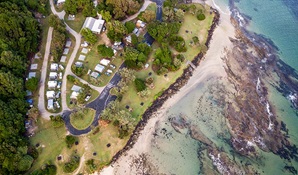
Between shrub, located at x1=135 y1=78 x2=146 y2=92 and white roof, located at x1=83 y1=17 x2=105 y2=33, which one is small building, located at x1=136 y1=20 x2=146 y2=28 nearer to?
white roof, located at x1=83 y1=17 x2=105 y2=33

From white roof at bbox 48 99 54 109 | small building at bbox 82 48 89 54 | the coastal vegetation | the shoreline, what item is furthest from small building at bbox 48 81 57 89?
the shoreline

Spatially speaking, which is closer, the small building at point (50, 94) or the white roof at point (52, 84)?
the small building at point (50, 94)

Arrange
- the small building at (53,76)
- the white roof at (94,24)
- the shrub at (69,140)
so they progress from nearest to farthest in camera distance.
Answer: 1. the shrub at (69,140)
2. the small building at (53,76)
3. the white roof at (94,24)

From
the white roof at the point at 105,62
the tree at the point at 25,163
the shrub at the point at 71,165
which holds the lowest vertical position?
the tree at the point at 25,163

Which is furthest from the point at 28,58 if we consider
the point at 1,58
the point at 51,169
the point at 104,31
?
the point at 51,169

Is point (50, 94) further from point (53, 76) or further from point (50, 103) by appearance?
point (53, 76)

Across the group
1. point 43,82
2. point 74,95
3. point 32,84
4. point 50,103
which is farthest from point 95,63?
point 32,84

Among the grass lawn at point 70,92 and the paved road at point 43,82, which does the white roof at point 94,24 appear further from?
the grass lawn at point 70,92

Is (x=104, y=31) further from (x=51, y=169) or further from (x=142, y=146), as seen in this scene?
(x=51, y=169)

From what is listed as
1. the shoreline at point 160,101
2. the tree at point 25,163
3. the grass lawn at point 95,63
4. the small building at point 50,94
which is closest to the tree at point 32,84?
the small building at point 50,94
